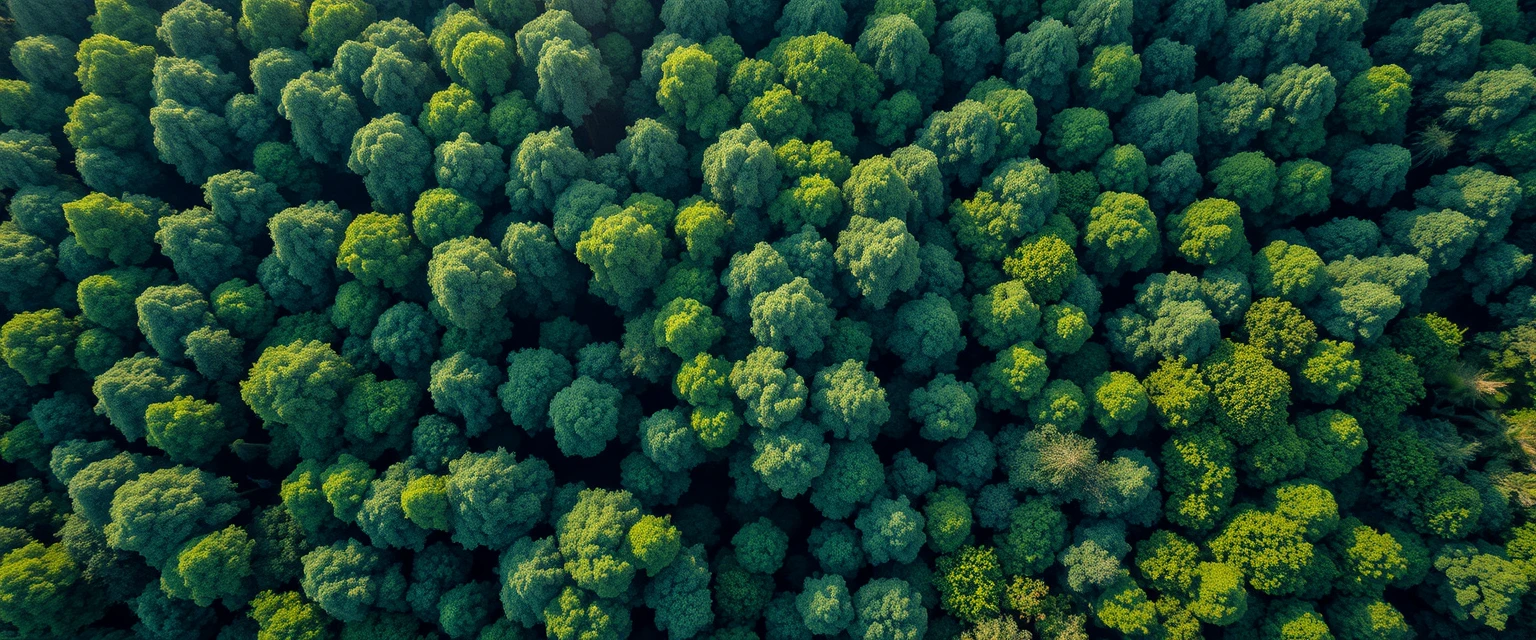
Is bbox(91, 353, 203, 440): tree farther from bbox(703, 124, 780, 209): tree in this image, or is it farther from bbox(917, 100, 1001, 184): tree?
bbox(917, 100, 1001, 184): tree

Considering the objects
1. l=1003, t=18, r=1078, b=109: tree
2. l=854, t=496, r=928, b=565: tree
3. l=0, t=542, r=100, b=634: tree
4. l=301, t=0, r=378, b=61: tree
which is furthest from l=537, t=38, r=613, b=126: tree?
l=0, t=542, r=100, b=634: tree

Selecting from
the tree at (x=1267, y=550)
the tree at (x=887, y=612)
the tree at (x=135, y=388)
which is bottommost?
the tree at (x=1267, y=550)

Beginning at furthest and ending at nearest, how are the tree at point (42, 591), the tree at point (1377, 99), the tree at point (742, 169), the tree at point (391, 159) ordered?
the tree at point (1377, 99) < the tree at point (391, 159) < the tree at point (742, 169) < the tree at point (42, 591)

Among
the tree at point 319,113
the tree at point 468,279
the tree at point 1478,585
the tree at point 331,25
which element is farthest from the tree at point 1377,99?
the tree at point 331,25

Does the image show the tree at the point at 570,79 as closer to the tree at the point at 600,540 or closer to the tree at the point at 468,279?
the tree at the point at 468,279

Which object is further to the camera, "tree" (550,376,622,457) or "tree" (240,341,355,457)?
"tree" (550,376,622,457)

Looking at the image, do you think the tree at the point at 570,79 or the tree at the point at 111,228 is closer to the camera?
Answer: the tree at the point at 111,228

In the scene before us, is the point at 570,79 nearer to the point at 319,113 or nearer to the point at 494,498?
the point at 319,113

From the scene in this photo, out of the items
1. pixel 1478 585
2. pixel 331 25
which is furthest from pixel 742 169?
pixel 1478 585

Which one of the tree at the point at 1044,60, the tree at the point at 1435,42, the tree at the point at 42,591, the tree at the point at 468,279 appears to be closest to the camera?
Result: the tree at the point at 42,591
